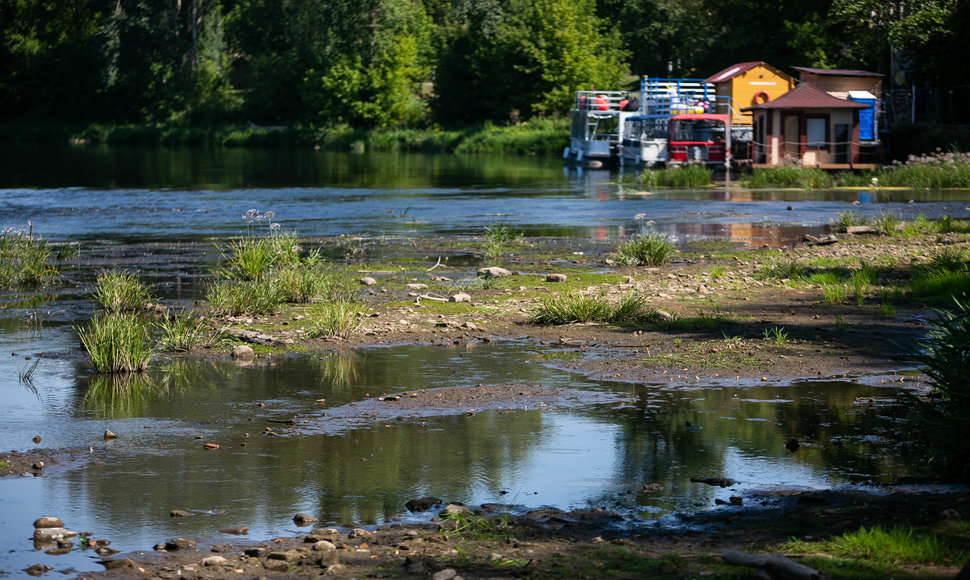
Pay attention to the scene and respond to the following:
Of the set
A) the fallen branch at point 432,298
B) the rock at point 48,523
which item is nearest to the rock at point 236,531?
the rock at point 48,523

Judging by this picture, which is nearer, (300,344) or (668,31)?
(300,344)

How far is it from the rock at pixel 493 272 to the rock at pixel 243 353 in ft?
20.0

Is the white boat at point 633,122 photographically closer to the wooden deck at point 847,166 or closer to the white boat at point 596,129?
the white boat at point 596,129

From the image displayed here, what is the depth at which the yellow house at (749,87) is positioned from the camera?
57.1m

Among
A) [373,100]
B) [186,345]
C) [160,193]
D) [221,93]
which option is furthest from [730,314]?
[221,93]

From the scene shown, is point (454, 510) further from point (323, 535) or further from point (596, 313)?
point (596, 313)

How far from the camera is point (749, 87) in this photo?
2263 inches

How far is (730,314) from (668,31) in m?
69.8

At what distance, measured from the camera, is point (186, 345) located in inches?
514

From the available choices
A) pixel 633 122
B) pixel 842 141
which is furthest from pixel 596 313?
pixel 633 122

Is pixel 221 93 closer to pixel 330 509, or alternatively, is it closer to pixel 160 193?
pixel 160 193

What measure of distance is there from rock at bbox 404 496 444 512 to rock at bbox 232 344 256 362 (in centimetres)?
539

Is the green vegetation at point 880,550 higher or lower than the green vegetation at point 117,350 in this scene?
lower

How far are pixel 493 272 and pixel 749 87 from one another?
42.0 meters
